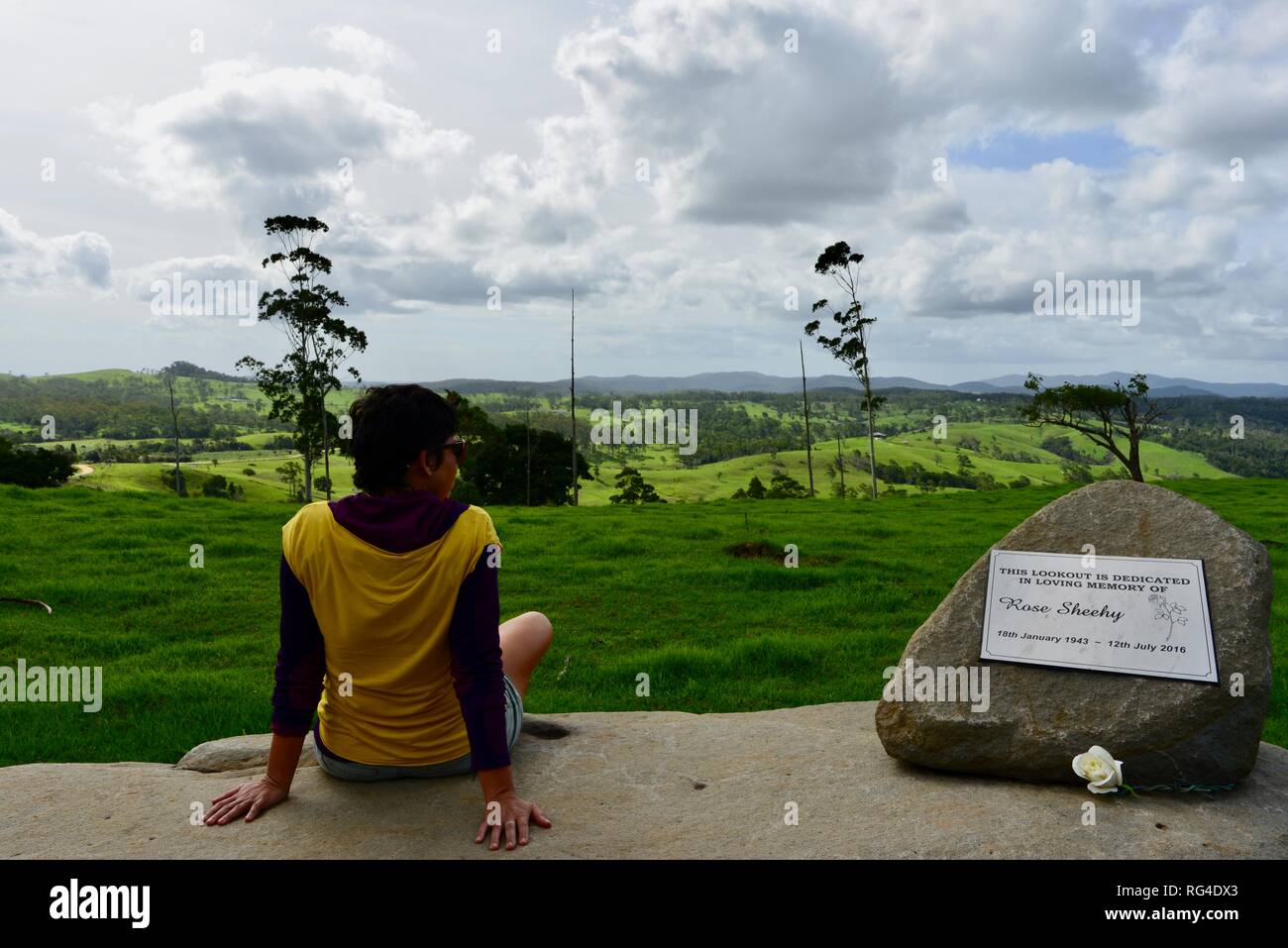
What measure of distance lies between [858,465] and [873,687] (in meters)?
A: 117

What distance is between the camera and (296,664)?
4.09m

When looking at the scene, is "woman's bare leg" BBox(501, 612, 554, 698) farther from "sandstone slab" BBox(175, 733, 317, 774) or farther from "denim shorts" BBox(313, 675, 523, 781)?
"sandstone slab" BBox(175, 733, 317, 774)

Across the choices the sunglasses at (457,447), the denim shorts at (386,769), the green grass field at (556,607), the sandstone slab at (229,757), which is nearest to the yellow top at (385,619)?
the denim shorts at (386,769)

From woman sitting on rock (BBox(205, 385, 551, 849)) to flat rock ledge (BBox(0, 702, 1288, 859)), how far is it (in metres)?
0.29

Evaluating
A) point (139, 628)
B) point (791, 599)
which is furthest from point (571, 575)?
point (139, 628)

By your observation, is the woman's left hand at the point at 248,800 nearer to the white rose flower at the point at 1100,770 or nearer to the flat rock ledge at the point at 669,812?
the flat rock ledge at the point at 669,812

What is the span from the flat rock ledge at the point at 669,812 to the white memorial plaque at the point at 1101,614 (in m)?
0.71

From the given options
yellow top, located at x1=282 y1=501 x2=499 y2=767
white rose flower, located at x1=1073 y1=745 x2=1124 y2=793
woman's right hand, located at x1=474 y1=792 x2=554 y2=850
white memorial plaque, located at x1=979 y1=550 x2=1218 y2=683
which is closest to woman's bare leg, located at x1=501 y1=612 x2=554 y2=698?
yellow top, located at x1=282 y1=501 x2=499 y2=767

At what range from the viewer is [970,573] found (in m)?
5.43

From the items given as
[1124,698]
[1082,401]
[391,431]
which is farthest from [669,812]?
[1082,401]

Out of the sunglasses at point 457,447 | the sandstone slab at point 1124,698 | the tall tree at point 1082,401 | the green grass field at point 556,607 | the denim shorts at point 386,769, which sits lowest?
the green grass field at point 556,607

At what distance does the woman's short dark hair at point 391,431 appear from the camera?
3.76 m

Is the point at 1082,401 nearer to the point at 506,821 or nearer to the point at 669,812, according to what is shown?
the point at 669,812
